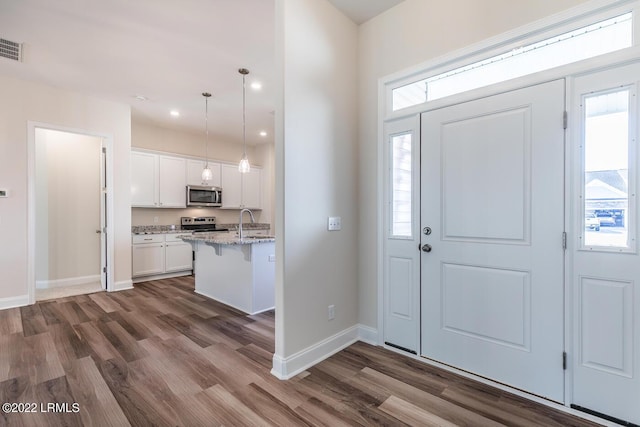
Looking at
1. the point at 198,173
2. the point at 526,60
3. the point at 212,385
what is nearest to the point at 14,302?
the point at 198,173

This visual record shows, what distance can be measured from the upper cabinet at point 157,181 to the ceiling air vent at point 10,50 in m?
2.27

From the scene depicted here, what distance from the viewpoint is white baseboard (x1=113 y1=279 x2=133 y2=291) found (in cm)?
462

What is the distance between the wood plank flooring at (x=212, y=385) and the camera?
173 cm

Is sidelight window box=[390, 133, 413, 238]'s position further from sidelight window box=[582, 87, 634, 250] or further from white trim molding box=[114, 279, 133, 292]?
white trim molding box=[114, 279, 133, 292]

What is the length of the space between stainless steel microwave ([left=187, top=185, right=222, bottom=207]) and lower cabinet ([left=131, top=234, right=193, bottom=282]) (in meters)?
0.85

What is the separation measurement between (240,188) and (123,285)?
3187 mm

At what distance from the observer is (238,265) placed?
148 inches

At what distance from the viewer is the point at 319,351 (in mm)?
2420

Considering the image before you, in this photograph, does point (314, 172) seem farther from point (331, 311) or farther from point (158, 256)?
point (158, 256)

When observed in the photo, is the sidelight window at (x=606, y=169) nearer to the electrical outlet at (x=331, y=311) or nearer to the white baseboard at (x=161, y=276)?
the electrical outlet at (x=331, y=311)

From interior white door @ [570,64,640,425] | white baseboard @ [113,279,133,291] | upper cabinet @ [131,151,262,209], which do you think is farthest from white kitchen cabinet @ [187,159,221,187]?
interior white door @ [570,64,640,425]

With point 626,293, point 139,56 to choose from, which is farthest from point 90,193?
point 626,293

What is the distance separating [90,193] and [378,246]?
209 inches

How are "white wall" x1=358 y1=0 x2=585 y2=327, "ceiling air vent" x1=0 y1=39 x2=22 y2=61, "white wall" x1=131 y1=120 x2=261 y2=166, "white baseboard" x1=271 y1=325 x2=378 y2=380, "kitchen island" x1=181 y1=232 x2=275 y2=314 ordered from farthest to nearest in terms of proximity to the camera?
"white wall" x1=131 y1=120 x2=261 y2=166 → "kitchen island" x1=181 y1=232 x2=275 y2=314 → "ceiling air vent" x1=0 y1=39 x2=22 y2=61 → "white baseboard" x1=271 y1=325 x2=378 y2=380 → "white wall" x1=358 y1=0 x2=585 y2=327
